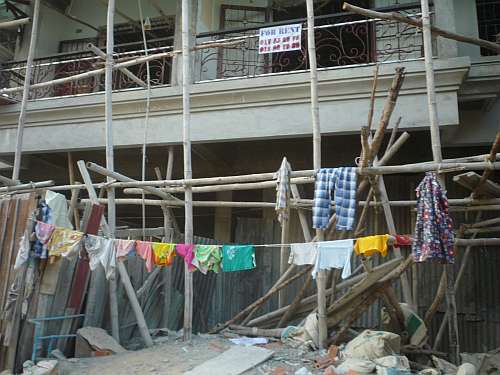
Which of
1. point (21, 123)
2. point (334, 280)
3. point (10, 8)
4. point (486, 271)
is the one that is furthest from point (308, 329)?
point (10, 8)

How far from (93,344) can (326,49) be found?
333 inches

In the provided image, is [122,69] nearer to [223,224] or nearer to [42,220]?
[42,220]

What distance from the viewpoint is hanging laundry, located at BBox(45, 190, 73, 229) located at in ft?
20.6

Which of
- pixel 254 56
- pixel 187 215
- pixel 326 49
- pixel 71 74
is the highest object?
pixel 326 49

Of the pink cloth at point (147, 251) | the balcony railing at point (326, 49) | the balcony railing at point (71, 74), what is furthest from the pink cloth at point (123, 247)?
the balcony railing at point (71, 74)

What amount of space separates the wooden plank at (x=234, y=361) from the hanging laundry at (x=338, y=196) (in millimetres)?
1853

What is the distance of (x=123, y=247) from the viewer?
6.29 metres

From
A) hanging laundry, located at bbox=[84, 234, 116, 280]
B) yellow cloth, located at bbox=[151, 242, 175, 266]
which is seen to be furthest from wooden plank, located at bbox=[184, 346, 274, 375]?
hanging laundry, located at bbox=[84, 234, 116, 280]

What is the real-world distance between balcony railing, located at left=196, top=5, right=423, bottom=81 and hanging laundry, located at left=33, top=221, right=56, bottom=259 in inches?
189

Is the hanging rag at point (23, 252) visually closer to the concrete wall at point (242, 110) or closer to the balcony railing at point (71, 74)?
the concrete wall at point (242, 110)

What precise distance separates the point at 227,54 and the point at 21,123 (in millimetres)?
4532

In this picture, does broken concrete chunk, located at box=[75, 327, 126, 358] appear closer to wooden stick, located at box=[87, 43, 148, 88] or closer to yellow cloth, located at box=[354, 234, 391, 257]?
yellow cloth, located at box=[354, 234, 391, 257]

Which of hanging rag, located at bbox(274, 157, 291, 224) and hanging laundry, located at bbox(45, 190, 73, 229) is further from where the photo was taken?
hanging laundry, located at bbox(45, 190, 73, 229)

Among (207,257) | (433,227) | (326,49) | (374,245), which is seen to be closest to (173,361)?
(207,257)
